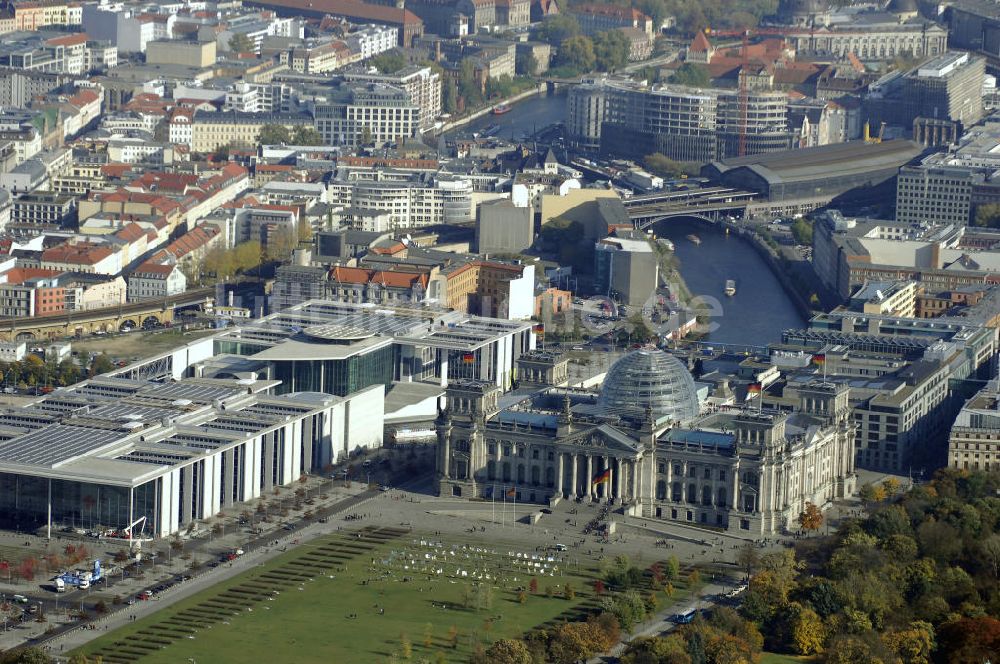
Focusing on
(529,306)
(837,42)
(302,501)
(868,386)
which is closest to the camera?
(302,501)

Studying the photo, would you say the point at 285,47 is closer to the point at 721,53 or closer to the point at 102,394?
the point at 721,53

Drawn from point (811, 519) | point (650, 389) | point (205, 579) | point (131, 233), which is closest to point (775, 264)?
point (131, 233)

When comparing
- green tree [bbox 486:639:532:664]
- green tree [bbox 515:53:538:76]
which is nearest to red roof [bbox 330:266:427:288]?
green tree [bbox 486:639:532:664]

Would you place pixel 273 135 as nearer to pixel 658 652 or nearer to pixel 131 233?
pixel 131 233

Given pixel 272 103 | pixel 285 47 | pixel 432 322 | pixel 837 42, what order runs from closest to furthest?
pixel 432 322 → pixel 272 103 → pixel 285 47 → pixel 837 42

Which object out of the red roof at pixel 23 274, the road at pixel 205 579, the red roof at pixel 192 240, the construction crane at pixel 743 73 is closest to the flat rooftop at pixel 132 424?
the road at pixel 205 579

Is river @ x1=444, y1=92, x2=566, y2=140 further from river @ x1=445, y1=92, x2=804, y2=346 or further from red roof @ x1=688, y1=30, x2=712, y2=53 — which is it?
river @ x1=445, y1=92, x2=804, y2=346

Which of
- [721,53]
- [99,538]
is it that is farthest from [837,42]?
[99,538]

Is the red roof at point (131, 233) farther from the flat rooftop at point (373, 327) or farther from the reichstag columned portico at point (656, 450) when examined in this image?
the reichstag columned portico at point (656, 450)
